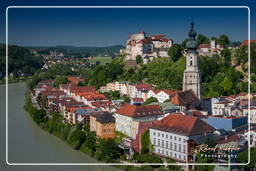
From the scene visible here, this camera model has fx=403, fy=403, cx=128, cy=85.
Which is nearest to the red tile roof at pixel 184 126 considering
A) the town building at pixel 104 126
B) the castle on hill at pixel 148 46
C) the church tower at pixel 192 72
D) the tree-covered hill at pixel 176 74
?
the town building at pixel 104 126

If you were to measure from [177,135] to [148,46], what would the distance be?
791cm

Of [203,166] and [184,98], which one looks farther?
[184,98]

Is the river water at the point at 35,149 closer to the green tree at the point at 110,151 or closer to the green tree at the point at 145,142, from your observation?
the green tree at the point at 110,151

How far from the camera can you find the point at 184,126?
4.60m

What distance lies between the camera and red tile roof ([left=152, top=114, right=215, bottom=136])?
4473 millimetres

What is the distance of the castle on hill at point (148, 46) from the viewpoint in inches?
471

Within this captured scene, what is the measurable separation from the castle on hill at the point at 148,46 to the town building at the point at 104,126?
608cm

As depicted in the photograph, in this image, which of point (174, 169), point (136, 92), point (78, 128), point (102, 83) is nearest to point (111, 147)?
point (174, 169)

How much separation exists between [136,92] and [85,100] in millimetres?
1302

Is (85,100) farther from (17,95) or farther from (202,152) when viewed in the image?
(202,152)

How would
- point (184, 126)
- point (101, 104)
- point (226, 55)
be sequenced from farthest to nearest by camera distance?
point (226, 55), point (101, 104), point (184, 126)

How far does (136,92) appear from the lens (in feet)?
30.7

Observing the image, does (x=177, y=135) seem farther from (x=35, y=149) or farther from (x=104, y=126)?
(x=35, y=149)

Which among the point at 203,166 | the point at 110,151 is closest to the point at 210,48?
the point at 110,151
